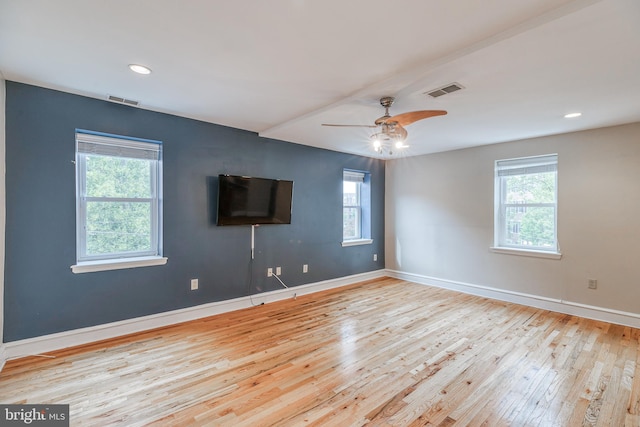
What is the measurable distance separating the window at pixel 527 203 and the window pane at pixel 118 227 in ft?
16.2

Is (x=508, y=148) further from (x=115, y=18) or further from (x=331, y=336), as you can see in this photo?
(x=115, y=18)

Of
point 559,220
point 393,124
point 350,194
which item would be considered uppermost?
point 393,124

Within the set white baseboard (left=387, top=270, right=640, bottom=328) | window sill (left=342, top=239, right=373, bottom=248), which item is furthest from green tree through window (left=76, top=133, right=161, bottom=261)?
white baseboard (left=387, top=270, right=640, bottom=328)

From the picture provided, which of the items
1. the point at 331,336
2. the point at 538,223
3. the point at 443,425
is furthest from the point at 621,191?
the point at 331,336

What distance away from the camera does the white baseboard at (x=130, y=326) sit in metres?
2.60

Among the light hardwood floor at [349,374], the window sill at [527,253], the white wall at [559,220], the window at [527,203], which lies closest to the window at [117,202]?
the light hardwood floor at [349,374]

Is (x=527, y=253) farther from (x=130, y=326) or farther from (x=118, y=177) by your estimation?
(x=118, y=177)

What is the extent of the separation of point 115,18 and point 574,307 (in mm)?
Answer: 5521

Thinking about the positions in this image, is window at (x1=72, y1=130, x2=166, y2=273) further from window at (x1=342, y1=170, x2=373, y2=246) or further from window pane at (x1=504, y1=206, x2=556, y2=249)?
window pane at (x1=504, y1=206, x2=556, y2=249)

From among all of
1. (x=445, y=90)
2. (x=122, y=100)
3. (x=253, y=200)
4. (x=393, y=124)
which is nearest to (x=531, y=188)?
(x=445, y=90)

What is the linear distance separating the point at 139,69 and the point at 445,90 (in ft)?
A: 8.34

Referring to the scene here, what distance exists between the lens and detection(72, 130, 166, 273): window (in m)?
2.95

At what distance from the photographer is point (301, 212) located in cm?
465

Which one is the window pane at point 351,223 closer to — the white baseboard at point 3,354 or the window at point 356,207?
the window at point 356,207
